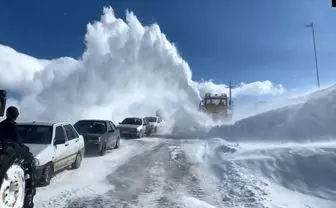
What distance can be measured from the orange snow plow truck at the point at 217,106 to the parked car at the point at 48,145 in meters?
23.7

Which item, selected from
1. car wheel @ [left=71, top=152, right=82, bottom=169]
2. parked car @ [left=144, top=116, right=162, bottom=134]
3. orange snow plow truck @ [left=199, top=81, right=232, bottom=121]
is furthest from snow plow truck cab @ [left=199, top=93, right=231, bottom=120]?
car wheel @ [left=71, top=152, right=82, bottom=169]

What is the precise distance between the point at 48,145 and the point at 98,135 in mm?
6475

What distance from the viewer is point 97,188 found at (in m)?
9.45

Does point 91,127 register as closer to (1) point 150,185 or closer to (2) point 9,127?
(1) point 150,185

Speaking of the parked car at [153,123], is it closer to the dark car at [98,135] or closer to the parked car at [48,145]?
the dark car at [98,135]

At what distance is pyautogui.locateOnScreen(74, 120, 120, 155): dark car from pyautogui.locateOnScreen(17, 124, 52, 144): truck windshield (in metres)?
5.50

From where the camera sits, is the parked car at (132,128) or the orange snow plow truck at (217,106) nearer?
the parked car at (132,128)

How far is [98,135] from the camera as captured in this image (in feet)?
53.5

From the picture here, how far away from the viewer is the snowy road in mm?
8062

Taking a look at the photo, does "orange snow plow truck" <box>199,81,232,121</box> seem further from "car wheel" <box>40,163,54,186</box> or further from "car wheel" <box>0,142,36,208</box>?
"car wheel" <box>0,142,36,208</box>

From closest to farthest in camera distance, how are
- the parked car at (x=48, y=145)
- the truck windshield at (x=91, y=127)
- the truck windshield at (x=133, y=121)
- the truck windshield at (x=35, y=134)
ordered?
Result: the parked car at (x=48, y=145) < the truck windshield at (x=35, y=134) < the truck windshield at (x=91, y=127) < the truck windshield at (x=133, y=121)

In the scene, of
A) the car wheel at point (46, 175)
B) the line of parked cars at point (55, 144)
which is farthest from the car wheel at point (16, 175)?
the car wheel at point (46, 175)

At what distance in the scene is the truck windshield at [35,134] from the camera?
1006 centimetres

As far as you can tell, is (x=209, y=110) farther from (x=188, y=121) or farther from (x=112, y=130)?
(x=112, y=130)
